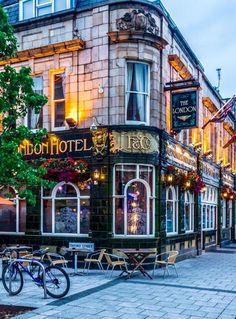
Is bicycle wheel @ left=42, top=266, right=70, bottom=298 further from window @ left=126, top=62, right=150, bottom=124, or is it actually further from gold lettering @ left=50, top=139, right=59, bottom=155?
window @ left=126, top=62, right=150, bottom=124

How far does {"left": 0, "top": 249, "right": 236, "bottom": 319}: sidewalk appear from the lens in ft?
29.6

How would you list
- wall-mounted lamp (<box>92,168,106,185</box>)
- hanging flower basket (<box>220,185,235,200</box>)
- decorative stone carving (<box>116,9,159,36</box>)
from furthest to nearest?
1. hanging flower basket (<box>220,185,235,200</box>)
2. decorative stone carving (<box>116,9,159,36</box>)
3. wall-mounted lamp (<box>92,168,106,185</box>)

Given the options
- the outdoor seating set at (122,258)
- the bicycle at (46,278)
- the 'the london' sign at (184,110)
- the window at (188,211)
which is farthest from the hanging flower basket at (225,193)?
the bicycle at (46,278)

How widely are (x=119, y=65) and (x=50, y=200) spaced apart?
582 cm

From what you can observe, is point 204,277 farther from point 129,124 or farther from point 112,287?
point 129,124

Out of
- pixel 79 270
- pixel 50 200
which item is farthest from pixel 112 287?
pixel 50 200

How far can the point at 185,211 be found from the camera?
20.0 m

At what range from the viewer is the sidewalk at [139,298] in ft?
29.6

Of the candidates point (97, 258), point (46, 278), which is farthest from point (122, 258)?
point (46, 278)

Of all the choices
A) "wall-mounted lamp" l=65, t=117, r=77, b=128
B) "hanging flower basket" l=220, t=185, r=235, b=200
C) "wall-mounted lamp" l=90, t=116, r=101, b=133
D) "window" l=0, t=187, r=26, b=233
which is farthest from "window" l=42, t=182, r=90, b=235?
"hanging flower basket" l=220, t=185, r=235, b=200

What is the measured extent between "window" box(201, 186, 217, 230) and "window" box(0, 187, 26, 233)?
393 inches

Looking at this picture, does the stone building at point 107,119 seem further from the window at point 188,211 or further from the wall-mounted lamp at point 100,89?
the window at point 188,211

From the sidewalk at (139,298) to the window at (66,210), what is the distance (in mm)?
2420

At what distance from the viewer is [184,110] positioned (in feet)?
55.7
